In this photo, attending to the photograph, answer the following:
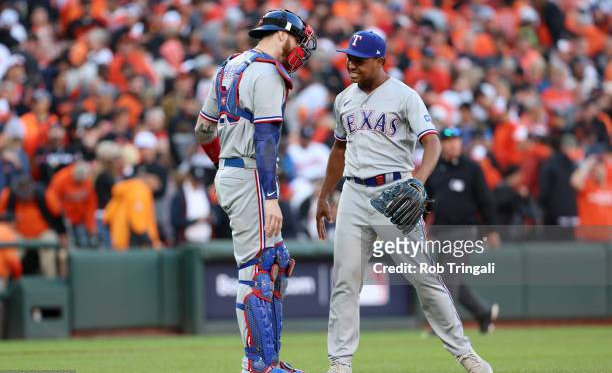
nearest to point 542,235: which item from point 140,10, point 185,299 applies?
point 185,299

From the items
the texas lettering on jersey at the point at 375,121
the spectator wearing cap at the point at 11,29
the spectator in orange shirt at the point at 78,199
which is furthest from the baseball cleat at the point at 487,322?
the spectator wearing cap at the point at 11,29

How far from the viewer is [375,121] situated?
8492 mm

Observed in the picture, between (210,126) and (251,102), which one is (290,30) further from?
(210,126)

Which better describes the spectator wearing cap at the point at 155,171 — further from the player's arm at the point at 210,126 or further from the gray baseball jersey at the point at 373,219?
the gray baseball jersey at the point at 373,219

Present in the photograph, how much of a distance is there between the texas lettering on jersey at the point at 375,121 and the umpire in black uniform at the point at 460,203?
4.89 metres

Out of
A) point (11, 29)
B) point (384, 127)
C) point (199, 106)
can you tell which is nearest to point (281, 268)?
point (384, 127)

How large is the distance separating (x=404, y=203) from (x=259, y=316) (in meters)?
1.23

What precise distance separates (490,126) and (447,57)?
9.84 feet

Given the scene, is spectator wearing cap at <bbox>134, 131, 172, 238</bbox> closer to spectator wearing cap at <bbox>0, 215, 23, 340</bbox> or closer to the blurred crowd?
the blurred crowd

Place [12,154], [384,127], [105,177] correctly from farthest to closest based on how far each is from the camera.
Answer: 1. [105,177]
2. [12,154]
3. [384,127]

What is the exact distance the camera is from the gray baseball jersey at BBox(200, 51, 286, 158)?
7.91m

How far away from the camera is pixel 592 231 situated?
17.1m

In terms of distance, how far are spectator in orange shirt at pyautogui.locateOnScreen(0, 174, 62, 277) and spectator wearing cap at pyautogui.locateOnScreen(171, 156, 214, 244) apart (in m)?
1.54

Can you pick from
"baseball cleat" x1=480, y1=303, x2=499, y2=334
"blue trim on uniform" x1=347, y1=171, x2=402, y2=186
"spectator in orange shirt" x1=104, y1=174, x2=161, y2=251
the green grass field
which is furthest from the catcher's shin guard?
"spectator in orange shirt" x1=104, y1=174, x2=161, y2=251
